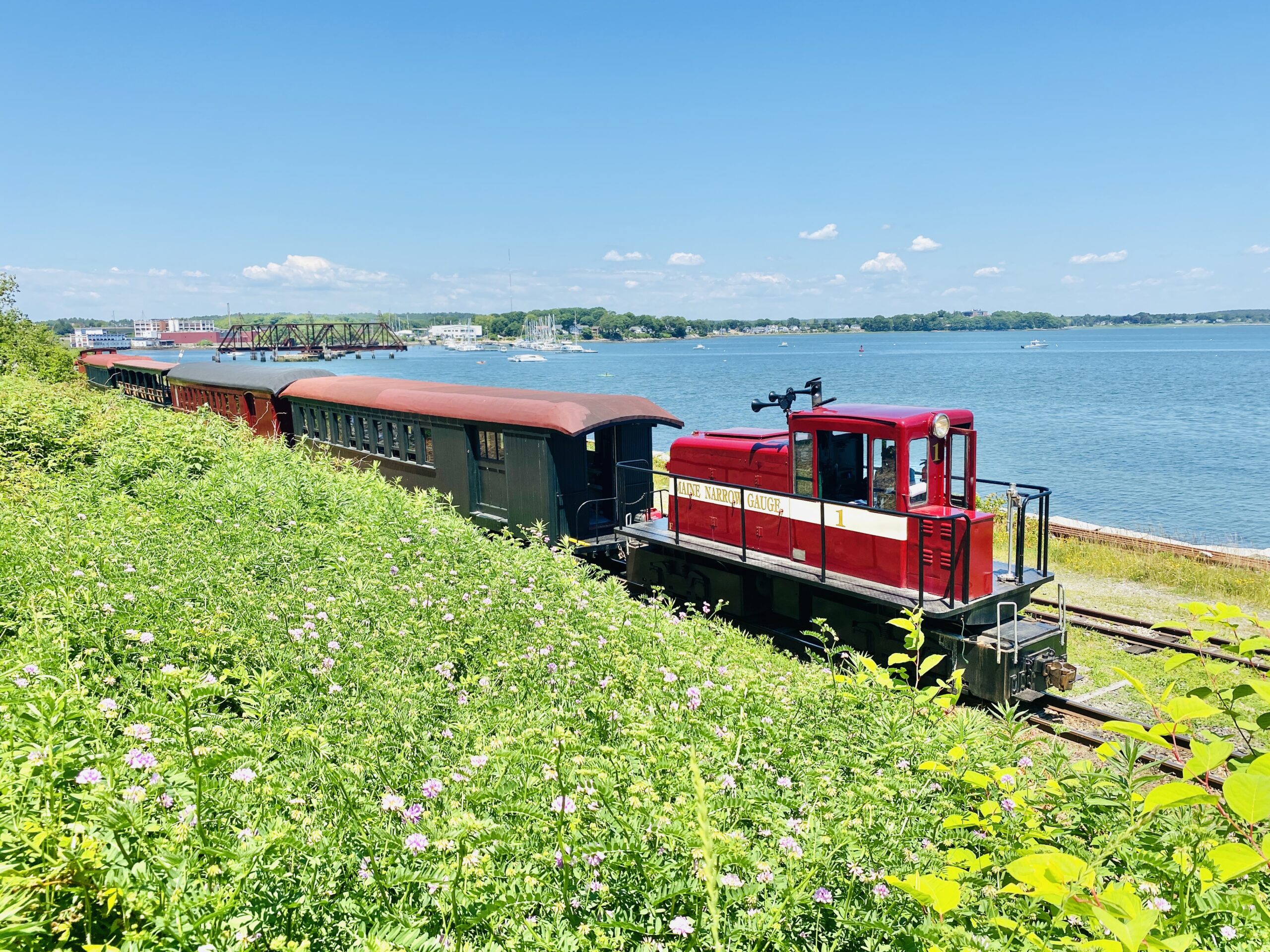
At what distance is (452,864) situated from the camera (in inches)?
118

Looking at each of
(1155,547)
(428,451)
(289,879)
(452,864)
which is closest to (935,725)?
(452,864)

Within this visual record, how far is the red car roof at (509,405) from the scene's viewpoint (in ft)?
45.5

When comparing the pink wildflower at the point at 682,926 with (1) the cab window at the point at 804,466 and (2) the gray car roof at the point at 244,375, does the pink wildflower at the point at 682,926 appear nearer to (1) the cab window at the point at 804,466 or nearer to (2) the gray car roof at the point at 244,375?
(1) the cab window at the point at 804,466

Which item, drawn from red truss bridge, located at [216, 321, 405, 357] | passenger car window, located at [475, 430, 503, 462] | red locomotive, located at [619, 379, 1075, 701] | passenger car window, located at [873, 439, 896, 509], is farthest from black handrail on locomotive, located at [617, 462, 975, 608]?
red truss bridge, located at [216, 321, 405, 357]

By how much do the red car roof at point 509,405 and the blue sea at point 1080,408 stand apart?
69.9ft

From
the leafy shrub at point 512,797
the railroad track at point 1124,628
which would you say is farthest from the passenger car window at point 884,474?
the leafy shrub at point 512,797

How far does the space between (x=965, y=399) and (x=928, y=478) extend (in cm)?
7489

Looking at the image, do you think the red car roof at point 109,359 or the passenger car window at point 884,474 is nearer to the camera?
the passenger car window at point 884,474

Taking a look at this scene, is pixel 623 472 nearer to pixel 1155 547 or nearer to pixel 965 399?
pixel 1155 547

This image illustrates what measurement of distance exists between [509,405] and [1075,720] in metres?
10.3

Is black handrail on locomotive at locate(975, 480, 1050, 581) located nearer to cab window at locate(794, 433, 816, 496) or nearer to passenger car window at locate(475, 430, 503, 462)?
cab window at locate(794, 433, 816, 496)

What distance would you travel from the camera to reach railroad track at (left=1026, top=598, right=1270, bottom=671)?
11258 millimetres

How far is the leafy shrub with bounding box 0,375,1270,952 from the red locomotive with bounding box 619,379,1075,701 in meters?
4.02

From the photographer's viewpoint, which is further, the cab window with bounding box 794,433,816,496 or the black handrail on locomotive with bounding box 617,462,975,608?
the cab window with bounding box 794,433,816,496
